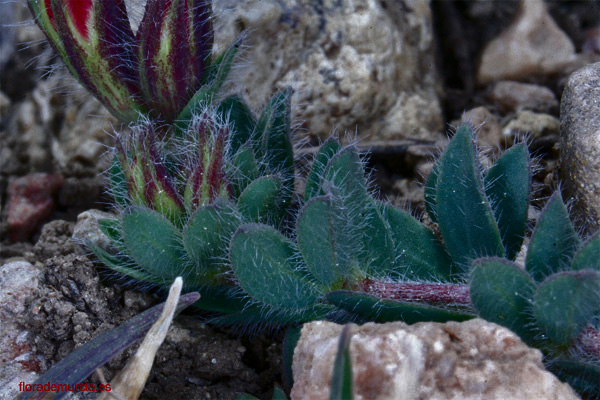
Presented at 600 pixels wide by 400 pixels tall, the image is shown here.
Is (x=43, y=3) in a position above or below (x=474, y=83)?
above

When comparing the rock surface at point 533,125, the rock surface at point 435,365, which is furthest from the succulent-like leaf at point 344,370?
the rock surface at point 533,125

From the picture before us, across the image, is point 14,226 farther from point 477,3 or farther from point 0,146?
point 477,3

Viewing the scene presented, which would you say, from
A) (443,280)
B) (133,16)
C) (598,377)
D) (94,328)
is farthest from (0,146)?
(598,377)

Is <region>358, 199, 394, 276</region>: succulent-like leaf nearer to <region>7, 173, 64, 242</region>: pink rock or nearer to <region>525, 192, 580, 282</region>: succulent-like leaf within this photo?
<region>525, 192, 580, 282</region>: succulent-like leaf

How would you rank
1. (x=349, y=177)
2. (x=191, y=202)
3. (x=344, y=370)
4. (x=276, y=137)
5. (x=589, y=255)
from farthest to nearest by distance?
1. (x=276, y=137)
2. (x=191, y=202)
3. (x=349, y=177)
4. (x=589, y=255)
5. (x=344, y=370)

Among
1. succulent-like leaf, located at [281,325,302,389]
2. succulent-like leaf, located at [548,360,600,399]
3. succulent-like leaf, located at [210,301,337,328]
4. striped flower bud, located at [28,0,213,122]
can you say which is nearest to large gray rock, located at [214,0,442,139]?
striped flower bud, located at [28,0,213,122]

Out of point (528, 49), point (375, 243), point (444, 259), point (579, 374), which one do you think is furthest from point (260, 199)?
point (528, 49)

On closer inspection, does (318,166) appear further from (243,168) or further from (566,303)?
(566,303)
